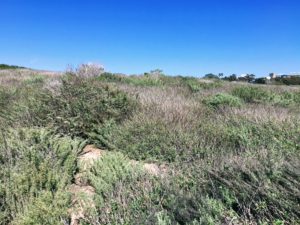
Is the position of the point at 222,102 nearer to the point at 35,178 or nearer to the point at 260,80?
the point at 35,178

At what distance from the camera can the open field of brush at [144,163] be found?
3377 mm

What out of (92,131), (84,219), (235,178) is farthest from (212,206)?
(92,131)

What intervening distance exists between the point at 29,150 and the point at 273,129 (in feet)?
12.9

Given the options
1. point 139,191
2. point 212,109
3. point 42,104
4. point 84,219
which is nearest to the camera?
point 84,219

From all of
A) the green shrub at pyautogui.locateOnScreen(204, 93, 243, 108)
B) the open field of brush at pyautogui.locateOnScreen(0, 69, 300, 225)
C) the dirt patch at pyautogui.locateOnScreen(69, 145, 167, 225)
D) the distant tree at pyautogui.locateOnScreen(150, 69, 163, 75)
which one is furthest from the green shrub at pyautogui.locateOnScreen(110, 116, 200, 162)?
the distant tree at pyautogui.locateOnScreen(150, 69, 163, 75)

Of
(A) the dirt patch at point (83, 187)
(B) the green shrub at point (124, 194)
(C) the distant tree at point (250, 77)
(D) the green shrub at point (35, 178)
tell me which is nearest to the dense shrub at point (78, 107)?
(A) the dirt patch at point (83, 187)


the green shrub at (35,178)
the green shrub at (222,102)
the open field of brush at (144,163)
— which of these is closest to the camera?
the open field of brush at (144,163)

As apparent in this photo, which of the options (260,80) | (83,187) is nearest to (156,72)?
(260,80)

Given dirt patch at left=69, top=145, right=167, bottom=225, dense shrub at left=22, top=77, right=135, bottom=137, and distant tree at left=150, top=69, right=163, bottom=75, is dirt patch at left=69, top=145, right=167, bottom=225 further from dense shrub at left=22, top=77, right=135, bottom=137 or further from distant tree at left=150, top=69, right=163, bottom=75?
distant tree at left=150, top=69, right=163, bottom=75

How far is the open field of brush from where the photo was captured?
3.38 metres

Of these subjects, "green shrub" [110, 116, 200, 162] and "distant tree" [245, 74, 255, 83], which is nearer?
"green shrub" [110, 116, 200, 162]

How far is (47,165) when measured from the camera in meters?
4.69

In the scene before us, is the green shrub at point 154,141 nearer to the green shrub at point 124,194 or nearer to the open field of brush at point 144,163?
the open field of brush at point 144,163

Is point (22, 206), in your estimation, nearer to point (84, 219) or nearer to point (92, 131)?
point (84, 219)
